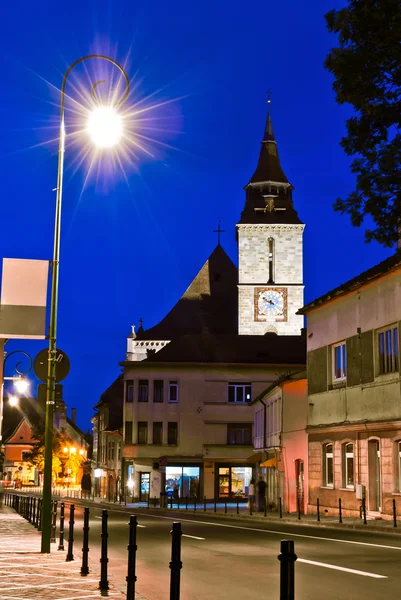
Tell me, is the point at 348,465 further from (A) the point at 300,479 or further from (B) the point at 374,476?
(A) the point at 300,479

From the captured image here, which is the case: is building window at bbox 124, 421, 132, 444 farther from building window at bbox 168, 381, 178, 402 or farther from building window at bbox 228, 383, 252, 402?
building window at bbox 228, 383, 252, 402

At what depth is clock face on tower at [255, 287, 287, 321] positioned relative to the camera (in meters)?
81.9

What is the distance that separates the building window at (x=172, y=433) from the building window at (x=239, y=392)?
4.51 meters

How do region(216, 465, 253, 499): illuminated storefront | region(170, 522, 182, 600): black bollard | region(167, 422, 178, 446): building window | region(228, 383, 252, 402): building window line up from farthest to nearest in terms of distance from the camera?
region(228, 383, 252, 402): building window, region(167, 422, 178, 446): building window, region(216, 465, 253, 499): illuminated storefront, region(170, 522, 182, 600): black bollard

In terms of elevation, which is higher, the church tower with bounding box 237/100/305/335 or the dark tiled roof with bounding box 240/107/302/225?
the dark tiled roof with bounding box 240/107/302/225

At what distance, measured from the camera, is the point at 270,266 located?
83.9 meters

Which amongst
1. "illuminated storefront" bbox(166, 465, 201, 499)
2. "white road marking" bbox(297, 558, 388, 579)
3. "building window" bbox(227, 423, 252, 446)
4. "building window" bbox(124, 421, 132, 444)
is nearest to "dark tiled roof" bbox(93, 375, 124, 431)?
"building window" bbox(124, 421, 132, 444)

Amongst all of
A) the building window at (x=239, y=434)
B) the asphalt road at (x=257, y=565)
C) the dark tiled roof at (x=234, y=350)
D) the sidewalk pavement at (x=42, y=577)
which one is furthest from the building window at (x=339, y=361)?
the building window at (x=239, y=434)

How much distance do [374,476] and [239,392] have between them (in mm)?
35046

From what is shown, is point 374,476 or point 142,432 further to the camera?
point 142,432

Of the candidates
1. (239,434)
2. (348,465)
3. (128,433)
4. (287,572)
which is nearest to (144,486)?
(128,433)

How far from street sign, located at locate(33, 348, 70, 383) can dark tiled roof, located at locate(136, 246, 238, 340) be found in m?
65.8

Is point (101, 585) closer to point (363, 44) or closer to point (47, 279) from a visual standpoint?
point (47, 279)

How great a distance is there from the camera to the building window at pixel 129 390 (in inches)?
2609
